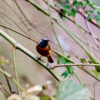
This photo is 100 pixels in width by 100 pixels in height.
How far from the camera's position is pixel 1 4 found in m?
1.14

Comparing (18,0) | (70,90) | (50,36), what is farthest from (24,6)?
(70,90)

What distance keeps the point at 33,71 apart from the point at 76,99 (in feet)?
3.12

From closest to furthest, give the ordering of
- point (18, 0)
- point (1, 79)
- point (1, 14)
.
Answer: point (1, 79), point (1, 14), point (18, 0)

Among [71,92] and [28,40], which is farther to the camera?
[28,40]

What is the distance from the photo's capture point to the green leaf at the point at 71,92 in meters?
0.28

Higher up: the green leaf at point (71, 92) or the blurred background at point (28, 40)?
the blurred background at point (28, 40)

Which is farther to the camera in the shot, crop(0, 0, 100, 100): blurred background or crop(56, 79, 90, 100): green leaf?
crop(0, 0, 100, 100): blurred background

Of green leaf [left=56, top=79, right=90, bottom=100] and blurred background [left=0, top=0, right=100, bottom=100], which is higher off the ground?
blurred background [left=0, top=0, right=100, bottom=100]

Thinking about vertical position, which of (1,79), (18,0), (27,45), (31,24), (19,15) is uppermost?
(18,0)

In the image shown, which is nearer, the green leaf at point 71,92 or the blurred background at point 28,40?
the green leaf at point 71,92

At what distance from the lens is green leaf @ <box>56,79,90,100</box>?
11.0 inches

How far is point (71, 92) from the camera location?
29 cm

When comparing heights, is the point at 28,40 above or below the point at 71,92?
above

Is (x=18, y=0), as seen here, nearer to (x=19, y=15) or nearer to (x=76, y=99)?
(x=19, y=15)
